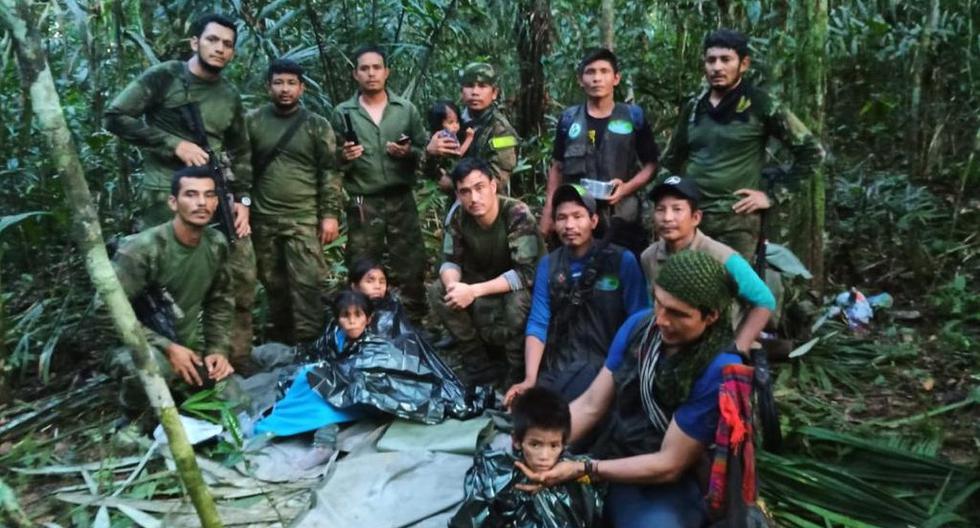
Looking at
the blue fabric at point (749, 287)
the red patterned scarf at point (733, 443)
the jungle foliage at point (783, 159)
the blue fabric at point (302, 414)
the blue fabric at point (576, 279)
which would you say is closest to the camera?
the red patterned scarf at point (733, 443)

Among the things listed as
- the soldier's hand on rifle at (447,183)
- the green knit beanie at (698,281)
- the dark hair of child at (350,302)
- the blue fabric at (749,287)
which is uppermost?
the soldier's hand on rifle at (447,183)

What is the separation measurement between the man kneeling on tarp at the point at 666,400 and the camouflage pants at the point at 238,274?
2.77 m

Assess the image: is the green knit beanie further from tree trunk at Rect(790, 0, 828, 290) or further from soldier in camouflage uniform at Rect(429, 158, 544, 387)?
tree trunk at Rect(790, 0, 828, 290)

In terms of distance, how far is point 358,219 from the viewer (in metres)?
5.67

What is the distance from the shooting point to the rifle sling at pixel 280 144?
17.4ft

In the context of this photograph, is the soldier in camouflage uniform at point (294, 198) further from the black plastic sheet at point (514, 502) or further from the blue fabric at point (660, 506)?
the blue fabric at point (660, 506)

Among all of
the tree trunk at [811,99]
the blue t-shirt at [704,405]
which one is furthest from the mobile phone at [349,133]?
the blue t-shirt at [704,405]

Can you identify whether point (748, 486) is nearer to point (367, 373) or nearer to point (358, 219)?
point (367, 373)

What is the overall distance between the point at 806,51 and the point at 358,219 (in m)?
3.23

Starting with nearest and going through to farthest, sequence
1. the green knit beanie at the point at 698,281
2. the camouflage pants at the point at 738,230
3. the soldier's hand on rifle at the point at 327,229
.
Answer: the green knit beanie at the point at 698,281 → the camouflage pants at the point at 738,230 → the soldier's hand on rifle at the point at 327,229

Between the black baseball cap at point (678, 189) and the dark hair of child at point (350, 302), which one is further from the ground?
the black baseball cap at point (678, 189)

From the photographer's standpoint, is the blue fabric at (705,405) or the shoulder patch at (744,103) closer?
the blue fabric at (705,405)

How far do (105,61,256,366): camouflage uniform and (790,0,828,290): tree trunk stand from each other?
366cm

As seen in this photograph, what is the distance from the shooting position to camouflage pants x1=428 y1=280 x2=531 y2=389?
15.2ft
